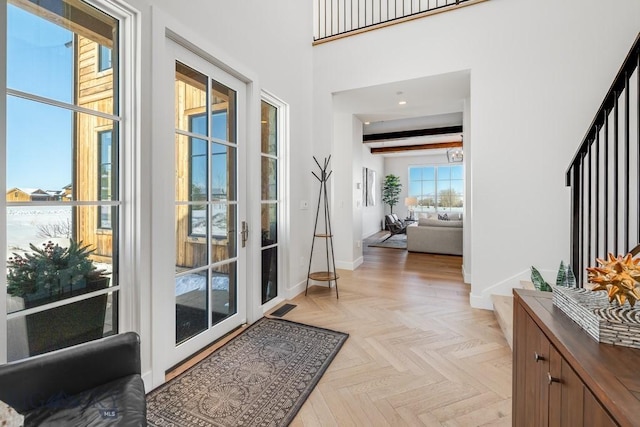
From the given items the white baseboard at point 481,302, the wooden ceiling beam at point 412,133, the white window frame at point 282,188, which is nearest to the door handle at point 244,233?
the white window frame at point 282,188

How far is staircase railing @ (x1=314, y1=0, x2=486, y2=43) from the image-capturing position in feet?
12.8

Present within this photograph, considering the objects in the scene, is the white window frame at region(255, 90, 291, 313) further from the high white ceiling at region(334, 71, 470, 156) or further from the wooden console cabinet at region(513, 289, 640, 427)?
the wooden console cabinet at region(513, 289, 640, 427)

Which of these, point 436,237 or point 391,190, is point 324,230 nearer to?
point 436,237

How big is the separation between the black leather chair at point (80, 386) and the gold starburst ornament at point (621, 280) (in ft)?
5.10

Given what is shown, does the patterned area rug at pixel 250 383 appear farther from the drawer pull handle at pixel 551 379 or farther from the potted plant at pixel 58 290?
the drawer pull handle at pixel 551 379

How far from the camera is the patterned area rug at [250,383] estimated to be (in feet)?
5.39

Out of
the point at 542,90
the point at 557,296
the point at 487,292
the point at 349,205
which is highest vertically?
the point at 542,90

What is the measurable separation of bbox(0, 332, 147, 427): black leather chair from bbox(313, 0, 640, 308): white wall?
10.6ft

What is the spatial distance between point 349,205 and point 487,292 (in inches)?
97.8

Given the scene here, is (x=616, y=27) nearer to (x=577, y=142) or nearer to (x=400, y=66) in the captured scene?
(x=577, y=142)

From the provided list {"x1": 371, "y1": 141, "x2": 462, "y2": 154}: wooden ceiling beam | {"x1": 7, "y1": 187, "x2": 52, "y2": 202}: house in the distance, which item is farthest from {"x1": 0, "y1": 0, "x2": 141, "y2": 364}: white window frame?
{"x1": 371, "y1": 141, "x2": 462, "y2": 154}: wooden ceiling beam

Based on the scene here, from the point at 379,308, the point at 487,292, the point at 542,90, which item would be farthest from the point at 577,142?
the point at 379,308

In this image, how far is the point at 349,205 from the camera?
5.14 meters

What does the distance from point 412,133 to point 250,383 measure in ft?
21.1
